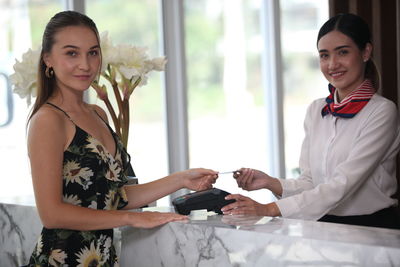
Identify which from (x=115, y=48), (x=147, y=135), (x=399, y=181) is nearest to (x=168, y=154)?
(x=147, y=135)

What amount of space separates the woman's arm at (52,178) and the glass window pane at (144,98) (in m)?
2.83

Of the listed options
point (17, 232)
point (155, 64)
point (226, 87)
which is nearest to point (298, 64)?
point (226, 87)

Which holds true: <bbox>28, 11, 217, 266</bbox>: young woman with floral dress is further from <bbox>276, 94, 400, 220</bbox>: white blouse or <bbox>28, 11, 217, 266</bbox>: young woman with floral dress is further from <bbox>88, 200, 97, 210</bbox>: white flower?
<bbox>276, 94, 400, 220</bbox>: white blouse

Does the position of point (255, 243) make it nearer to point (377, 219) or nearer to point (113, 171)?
point (113, 171)

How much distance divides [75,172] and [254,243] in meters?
0.61

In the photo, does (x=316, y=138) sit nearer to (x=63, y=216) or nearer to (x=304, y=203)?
(x=304, y=203)

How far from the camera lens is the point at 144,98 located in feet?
16.6

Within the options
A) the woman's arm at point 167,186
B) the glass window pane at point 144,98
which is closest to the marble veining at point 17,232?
the woman's arm at point 167,186

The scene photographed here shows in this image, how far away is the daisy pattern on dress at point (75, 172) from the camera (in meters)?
1.95

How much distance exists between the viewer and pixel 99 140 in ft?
6.86

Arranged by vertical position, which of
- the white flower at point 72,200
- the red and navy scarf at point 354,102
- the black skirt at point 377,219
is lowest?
the black skirt at point 377,219

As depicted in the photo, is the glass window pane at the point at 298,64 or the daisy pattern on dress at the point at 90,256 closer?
the daisy pattern on dress at the point at 90,256

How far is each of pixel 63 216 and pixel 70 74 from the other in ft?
1.61

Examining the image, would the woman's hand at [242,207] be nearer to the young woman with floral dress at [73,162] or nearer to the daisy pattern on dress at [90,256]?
the young woman with floral dress at [73,162]
